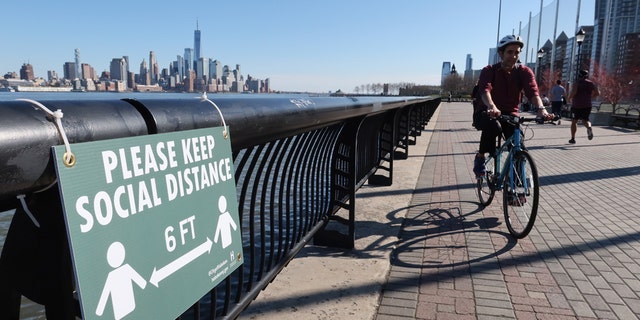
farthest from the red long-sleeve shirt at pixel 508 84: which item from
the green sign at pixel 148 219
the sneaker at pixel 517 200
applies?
the green sign at pixel 148 219

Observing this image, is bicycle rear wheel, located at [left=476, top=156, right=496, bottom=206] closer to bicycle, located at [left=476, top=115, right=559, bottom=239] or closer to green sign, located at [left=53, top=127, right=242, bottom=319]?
bicycle, located at [left=476, top=115, right=559, bottom=239]

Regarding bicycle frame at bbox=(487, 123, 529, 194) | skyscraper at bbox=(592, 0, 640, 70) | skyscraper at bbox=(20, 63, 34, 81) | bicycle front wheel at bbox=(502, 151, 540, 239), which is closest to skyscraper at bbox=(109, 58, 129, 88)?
skyscraper at bbox=(20, 63, 34, 81)

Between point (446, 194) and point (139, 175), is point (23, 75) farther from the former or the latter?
point (139, 175)

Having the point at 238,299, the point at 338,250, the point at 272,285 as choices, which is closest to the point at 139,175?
the point at 238,299

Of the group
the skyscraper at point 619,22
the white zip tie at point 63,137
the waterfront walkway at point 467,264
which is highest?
the skyscraper at point 619,22

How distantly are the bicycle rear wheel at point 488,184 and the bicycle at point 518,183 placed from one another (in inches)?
10.0

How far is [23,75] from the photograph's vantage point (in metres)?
19.2

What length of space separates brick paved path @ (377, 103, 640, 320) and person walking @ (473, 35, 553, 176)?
0.97 meters

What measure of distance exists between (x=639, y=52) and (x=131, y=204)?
4643 centimetres

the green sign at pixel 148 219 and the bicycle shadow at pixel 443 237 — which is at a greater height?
the green sign at pixel 148 219

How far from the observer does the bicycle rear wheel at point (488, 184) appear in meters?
5.34

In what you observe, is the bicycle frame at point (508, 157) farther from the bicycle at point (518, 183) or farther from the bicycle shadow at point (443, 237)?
the bicycle shadow at point (443, 237)

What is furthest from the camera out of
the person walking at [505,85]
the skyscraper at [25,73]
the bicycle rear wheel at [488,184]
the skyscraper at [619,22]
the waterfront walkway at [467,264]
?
the skyscraper at [619,22]

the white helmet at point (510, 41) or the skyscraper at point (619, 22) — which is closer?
the white helmet at point (510, 41)
